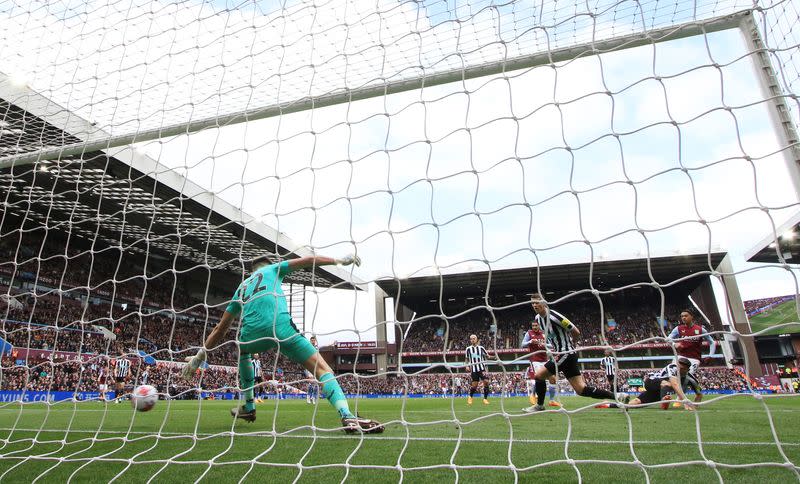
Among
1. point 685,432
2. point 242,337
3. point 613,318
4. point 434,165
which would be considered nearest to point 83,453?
point 242,337

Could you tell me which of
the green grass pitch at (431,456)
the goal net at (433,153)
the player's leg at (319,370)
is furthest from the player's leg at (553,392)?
the player's leg at (319,370)

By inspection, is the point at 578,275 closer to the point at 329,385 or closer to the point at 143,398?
the point at 329,385

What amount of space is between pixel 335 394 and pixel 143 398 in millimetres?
1972

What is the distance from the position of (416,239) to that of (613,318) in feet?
107

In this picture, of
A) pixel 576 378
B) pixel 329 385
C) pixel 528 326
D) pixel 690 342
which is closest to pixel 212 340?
pixel 329 385

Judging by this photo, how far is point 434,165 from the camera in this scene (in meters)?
3.21

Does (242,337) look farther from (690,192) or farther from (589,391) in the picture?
(589,391)

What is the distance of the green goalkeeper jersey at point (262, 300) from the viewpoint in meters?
3.72

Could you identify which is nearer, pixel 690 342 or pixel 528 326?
pixel 690 342

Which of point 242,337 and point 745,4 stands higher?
point 745,4

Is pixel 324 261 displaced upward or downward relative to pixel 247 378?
upward

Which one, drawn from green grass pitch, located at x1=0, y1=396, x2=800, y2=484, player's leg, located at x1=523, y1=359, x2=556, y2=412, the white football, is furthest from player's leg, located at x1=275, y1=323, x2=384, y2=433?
player's leg, located at x1=523, y1=359, x2=556, y2=412

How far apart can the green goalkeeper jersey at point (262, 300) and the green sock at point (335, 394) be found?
1.79 feet

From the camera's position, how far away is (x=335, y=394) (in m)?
3.53
